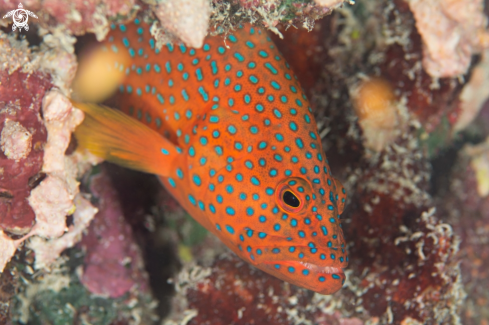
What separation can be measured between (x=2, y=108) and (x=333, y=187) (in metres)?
2.91

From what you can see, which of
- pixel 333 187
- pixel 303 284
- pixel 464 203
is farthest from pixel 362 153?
pixel 464 203

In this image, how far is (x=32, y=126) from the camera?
288 cm

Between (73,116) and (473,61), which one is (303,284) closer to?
(73,116)

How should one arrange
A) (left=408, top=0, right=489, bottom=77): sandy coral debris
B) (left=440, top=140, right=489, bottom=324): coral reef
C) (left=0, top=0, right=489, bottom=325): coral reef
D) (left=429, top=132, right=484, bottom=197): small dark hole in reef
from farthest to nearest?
(left=429, top=132, right=484, bottom=197): small dark hole in reef, (left=440, top=140, right=489, bottom=324): coral reef, (left=408, top=0, right=489, bottom=77): sandy coral debris, (left=0, top=0, right=489, bottom=325): coral reef

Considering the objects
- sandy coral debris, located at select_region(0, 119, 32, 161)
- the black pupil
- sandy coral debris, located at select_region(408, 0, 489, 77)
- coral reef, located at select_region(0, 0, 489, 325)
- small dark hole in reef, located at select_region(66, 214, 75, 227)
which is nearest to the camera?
sandy coral debris, located at select_region(0, 119, 32, 161)

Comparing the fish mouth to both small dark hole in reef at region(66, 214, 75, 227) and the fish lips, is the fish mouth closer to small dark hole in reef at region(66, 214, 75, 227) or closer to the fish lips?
the fish lips

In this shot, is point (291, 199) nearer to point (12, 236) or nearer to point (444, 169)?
point (12, 236)

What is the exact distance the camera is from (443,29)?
458 centimetres

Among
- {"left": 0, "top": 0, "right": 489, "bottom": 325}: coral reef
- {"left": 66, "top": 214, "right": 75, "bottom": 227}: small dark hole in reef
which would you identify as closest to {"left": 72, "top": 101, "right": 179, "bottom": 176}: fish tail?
{"left": 0, "top": 0, "right": 489, "bottom": 325}: coral reef

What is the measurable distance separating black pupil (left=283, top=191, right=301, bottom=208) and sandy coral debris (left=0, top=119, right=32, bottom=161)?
7.21 ft

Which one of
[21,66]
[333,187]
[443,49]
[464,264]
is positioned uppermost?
[443,49]

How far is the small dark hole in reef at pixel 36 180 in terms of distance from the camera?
296 cm

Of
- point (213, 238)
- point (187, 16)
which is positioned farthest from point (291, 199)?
point (213, 238)

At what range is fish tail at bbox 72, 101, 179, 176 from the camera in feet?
11.3
